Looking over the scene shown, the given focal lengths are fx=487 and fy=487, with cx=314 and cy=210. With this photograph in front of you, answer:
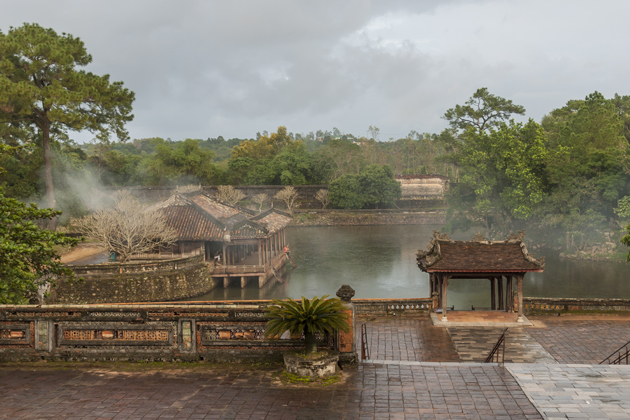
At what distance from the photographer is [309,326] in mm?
9305

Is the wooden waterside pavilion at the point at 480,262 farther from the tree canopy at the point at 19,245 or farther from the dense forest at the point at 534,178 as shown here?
the dense forest at the point at 534,178

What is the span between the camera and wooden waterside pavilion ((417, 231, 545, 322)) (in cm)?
1975

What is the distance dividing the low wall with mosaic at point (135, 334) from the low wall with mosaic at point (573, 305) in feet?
46.4

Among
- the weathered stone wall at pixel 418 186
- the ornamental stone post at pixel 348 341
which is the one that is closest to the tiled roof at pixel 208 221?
the ornamental stone post at pixel 348 341

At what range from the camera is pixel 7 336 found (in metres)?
10.4

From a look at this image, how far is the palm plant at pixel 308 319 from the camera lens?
9.35 meters

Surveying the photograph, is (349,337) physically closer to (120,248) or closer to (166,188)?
(120,248)

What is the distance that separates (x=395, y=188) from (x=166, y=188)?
1434 inches

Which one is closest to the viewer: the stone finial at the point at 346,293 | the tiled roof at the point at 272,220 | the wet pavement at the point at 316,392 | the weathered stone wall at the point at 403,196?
the wet pavement at the point at 316,392

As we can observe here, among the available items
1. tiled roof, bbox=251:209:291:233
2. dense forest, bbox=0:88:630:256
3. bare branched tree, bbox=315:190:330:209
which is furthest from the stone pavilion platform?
bare branched tree, bbox=315:190:330:209

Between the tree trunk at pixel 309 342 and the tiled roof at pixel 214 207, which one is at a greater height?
the tiled roof at pixel 214 207

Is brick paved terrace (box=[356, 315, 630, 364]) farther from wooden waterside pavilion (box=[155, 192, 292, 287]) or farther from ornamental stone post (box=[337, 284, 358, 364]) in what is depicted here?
wooden waterside pavilion (box=[155, 192, 292, 287])

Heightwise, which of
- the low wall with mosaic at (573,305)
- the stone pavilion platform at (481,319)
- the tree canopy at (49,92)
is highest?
the tree canopy at (49,92)

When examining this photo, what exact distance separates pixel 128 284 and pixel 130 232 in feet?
13.1
